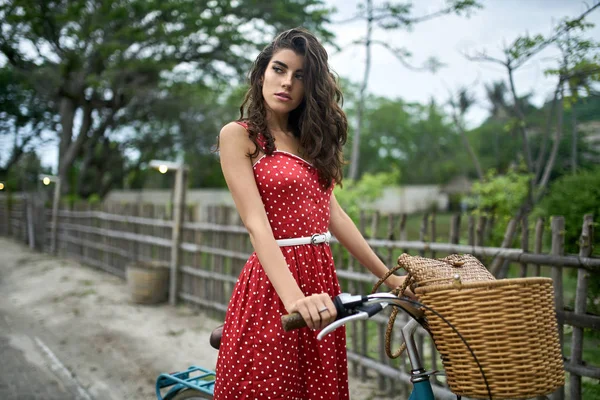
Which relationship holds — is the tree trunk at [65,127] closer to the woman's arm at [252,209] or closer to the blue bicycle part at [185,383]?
the blue bicycle part at [185,383]

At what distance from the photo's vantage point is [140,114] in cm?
2128

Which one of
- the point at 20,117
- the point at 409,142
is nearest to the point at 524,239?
the point at 20,117

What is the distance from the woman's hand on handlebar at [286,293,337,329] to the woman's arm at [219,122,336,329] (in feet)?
0.20

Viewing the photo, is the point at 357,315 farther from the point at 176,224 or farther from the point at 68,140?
the point at 68,140

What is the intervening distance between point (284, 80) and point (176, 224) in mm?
6220

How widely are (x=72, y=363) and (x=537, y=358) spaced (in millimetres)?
4843

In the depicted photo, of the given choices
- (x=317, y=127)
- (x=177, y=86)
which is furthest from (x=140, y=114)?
(x=317, y=127)

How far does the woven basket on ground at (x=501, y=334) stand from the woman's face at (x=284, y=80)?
792 mm

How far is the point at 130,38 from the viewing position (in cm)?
1342

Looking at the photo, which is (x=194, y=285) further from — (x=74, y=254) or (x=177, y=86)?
(x=177, y=86)

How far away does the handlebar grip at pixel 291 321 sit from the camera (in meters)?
1.31

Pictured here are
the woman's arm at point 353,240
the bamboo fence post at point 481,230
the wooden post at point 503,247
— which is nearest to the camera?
the woman's arm at point 353,240

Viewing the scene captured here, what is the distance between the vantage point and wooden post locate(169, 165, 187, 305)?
759 centimetres

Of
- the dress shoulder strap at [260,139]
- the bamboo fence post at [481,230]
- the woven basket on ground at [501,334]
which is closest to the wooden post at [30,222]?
the bamboo fence post at [481,230]
